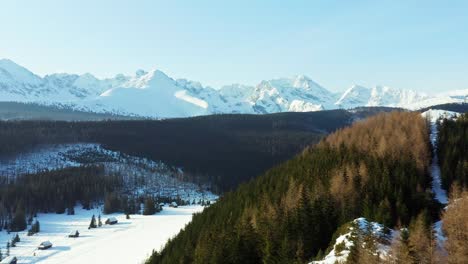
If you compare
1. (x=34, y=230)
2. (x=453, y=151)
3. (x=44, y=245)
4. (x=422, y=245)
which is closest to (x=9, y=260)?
(x=44, y=245)

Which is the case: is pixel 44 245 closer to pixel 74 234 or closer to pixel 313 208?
pixel 74 234

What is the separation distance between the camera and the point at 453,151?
116375mm

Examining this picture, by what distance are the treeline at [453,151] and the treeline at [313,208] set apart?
4.65 metres

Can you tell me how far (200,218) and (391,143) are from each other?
57027mm

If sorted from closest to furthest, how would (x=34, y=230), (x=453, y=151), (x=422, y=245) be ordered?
(x=422, y=245) → (x=453, y=151) → (x=34, y=230)

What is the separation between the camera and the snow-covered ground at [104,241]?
5517 inches

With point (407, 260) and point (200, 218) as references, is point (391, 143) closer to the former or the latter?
point (200, 218)

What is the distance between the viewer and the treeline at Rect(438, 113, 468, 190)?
106 m

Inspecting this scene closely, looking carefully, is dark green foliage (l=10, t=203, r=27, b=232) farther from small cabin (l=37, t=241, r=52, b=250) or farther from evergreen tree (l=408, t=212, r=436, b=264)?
evergreen tree (l=408, t=212, r=436, b=264)

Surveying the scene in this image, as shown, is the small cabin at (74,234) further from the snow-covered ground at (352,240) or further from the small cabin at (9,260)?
the snow-covered ground at (352,240)

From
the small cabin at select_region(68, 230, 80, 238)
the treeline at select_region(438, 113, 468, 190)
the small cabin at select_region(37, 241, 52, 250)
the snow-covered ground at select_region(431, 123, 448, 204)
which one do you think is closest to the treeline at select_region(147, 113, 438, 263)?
the snow-covered ground at select_region(431, 123, 448, 204)

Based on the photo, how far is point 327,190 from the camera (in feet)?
309

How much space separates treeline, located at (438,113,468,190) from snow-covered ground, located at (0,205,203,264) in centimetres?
7871

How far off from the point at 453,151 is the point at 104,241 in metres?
112
